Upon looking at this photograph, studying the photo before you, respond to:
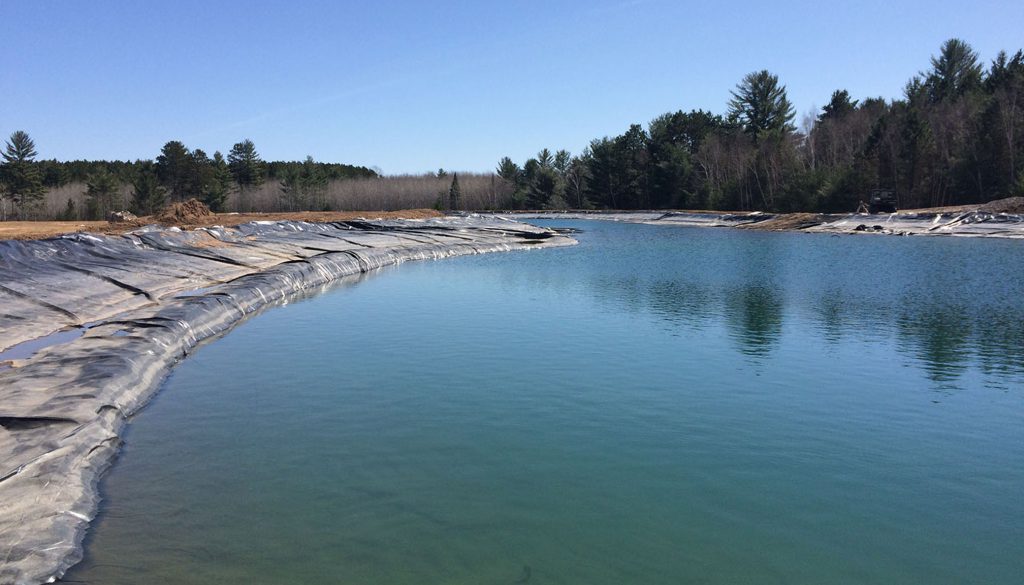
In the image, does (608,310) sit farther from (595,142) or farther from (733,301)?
(595,142)

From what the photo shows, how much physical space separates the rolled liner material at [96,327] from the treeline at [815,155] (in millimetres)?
40463

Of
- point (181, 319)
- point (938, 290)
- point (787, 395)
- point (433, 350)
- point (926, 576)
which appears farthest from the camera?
point (938, 290)

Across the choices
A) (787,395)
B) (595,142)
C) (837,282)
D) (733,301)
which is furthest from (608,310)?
(595,142)

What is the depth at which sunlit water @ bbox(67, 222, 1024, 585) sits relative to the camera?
5.41 meters

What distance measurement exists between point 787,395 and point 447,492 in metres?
5.57

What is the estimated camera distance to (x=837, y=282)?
22234mm

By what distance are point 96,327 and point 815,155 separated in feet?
241

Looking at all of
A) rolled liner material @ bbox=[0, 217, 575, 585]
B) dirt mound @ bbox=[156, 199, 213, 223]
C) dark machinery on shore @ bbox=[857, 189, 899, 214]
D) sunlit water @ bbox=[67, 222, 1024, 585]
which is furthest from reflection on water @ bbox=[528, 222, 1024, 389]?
dirt mound @ bbox=[156, 199, 213, 223]

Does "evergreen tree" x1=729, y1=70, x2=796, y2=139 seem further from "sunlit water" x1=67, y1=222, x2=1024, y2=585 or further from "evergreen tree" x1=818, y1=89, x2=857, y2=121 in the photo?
"sunlit water" x1=67, y1=222, x2=1024, y2=585

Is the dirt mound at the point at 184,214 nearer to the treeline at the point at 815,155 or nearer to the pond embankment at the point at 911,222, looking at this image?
the pond embankment at the point at 911,222

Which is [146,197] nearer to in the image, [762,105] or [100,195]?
[100,195]

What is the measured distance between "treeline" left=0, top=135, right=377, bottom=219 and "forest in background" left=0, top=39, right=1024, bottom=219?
146mm

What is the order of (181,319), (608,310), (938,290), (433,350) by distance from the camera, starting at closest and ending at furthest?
(433,350)
(181,319)
(608,310)
(938,290)

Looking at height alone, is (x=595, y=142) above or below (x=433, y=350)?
above
